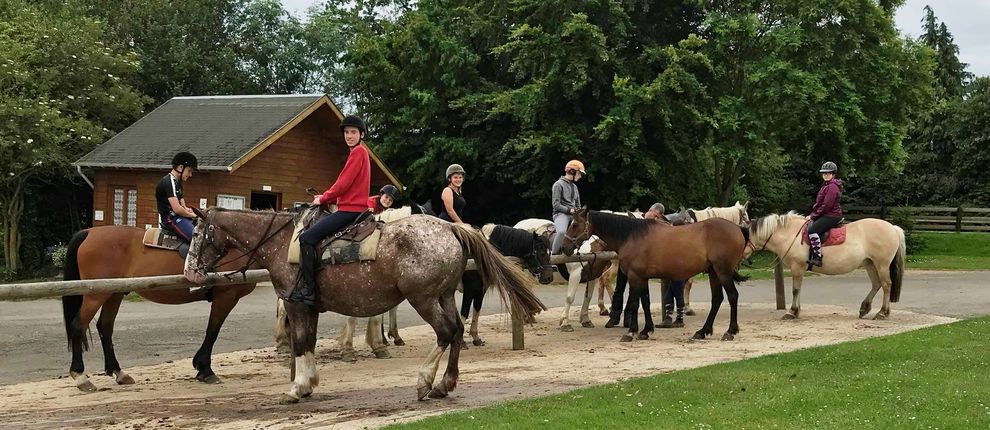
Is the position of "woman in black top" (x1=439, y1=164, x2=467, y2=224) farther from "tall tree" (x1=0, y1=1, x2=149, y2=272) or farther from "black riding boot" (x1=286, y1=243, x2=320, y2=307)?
"tall tree" (x1=0, y1=1, x2=149, y2=272)

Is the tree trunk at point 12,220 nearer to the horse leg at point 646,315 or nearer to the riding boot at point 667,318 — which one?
the riding boot at point 667,318

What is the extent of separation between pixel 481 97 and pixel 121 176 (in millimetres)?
11292

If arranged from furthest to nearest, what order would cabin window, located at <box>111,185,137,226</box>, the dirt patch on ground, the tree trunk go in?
the tree trunk < cabin window, located at <box>111,185,137,226</box> < the dirt patch on ground

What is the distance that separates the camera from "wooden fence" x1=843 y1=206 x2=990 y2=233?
4362 centimetres

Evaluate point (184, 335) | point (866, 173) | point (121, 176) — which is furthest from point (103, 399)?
point (866, 173)

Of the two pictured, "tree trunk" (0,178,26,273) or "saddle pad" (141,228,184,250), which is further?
"tree trunk" (0,178,26,273)

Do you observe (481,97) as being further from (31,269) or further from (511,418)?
(511,418)

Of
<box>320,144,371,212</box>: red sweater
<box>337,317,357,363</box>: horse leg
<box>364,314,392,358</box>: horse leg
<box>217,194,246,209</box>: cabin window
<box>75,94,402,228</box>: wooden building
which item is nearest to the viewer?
<box>320,144,371,212</box>: red sweater

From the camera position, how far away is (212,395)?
9281mm

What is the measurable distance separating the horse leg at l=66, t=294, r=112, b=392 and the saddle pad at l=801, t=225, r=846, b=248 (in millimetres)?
11281

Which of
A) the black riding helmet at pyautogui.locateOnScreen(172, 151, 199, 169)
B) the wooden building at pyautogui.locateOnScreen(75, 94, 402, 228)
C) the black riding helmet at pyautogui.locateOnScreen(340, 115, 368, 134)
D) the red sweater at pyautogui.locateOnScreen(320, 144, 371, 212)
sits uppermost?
the wooden building at pyautogui.locateOnScreen(75, 94, 402, 228)

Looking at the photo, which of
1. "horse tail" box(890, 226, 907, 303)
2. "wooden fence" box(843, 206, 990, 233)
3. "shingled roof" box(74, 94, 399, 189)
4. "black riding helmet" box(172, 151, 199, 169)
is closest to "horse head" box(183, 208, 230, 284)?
"black riding helmet" box(172, 151, 199, 169)

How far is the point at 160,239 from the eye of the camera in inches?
411

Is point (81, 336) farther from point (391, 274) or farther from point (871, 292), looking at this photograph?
point (871, 292)
